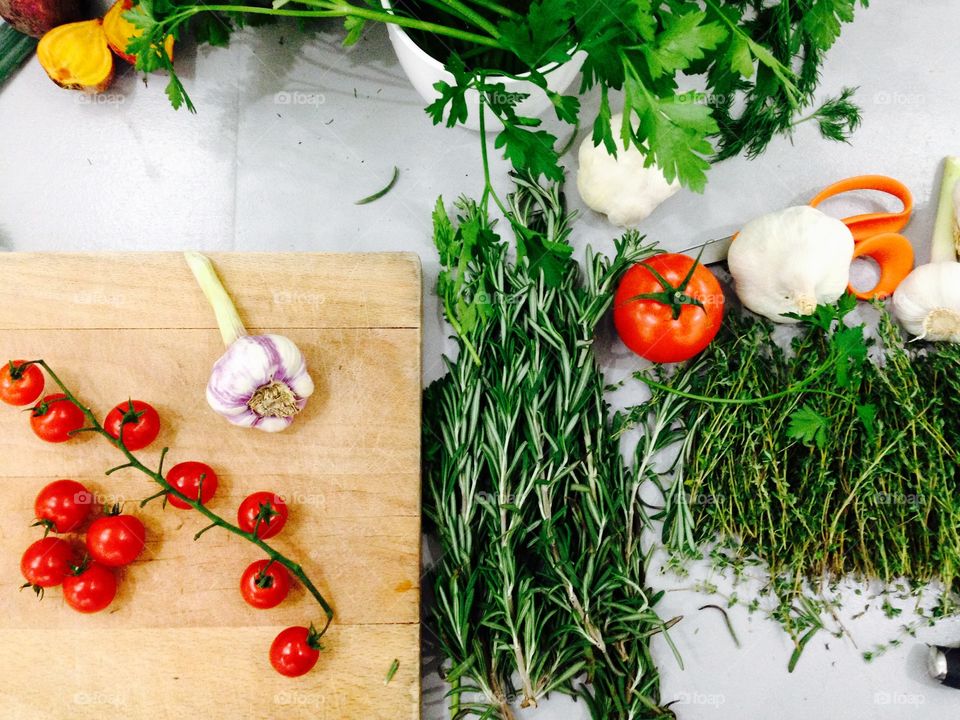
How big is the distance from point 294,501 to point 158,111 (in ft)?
2.04

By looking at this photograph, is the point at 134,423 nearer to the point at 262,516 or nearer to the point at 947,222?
the point at 262,516

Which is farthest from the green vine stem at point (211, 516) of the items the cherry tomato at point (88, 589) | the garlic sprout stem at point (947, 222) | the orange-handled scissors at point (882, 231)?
the garlic sprout stem at point (947, 222)

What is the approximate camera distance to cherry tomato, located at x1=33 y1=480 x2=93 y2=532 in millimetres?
899

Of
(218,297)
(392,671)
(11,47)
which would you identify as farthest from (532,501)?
(11,47)

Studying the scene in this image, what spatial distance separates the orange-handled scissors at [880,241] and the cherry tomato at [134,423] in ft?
2.51

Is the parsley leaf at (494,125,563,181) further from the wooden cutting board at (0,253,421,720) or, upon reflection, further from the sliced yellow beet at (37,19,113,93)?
the sliced yellow beet at (37,19,113,93)

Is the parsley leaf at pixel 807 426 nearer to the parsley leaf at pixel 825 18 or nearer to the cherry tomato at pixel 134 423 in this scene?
the parsley leaf at pixel 825 18

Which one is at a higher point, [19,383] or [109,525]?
[19,383]

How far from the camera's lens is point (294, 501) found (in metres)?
0.94

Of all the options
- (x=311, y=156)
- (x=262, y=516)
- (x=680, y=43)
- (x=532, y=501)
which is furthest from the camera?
(x=311, y=156)

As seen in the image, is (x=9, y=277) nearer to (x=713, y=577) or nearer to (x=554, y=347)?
(x=554, y=347)

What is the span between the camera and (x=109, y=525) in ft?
2.91

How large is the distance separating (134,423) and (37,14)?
59cm

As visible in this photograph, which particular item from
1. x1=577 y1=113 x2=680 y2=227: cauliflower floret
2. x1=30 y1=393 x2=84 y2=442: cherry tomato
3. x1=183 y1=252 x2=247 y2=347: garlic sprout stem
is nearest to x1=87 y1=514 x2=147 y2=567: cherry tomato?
x1=30 y1=393 x2=84 y2=442: cherry tomato
